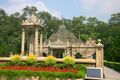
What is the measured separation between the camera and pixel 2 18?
241 feet

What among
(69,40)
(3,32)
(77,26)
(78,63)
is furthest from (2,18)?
(78,63)

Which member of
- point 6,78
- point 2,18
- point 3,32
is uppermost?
point 2,18

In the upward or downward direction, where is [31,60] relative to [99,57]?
downward

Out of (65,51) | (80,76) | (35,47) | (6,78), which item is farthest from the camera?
(65,51)

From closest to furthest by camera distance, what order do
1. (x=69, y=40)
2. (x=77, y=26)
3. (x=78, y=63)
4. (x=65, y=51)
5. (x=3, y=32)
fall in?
(x=78, y=63)
(x=65, y=51)
(x=69, y=40)
(x=3, y=32)
(x=77, y=26)

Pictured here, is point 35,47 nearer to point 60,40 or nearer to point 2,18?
point 60,40

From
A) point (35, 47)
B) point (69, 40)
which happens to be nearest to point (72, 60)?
point (35, 47)

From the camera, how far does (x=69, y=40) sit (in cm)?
4800

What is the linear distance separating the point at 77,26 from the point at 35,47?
4207 cm

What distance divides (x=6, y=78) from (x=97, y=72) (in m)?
6.26

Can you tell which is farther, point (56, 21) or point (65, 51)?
point (56, 21)

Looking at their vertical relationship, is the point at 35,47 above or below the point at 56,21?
below

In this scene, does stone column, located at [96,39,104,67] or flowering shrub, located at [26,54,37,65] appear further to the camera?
flowering shrub, located at [26,54,37,65]

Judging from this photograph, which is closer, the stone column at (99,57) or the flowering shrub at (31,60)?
the stone column at (99,57)
